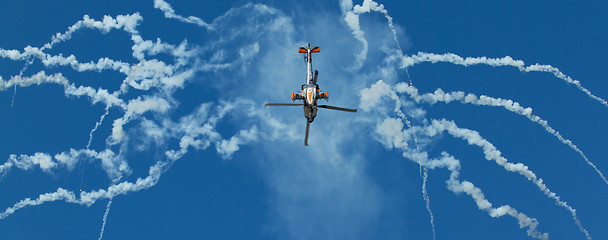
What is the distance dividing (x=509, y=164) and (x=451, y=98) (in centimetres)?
1546


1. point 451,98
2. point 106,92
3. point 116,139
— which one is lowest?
point 116,139

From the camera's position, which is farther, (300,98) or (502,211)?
(502,211)

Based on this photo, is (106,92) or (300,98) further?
(106,92)

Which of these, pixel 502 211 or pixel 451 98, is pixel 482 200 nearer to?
pixel 502 211

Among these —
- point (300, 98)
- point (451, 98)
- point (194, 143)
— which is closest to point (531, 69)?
point (451, 98)

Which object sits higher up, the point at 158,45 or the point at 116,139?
the point at 158,45

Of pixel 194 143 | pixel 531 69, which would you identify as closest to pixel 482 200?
pixel 531 69

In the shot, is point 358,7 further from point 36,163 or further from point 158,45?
point 36,163

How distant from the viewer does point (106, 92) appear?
334 ft

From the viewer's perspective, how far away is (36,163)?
9975 centimetres

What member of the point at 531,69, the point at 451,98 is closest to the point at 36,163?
the point at 451,98

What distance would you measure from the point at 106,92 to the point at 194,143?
17763mm

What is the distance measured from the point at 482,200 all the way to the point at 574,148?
18.1m

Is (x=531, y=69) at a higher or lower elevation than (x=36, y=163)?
higher
